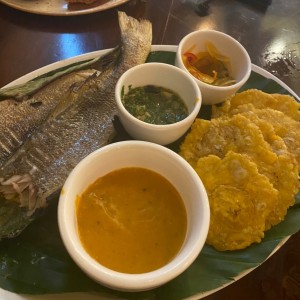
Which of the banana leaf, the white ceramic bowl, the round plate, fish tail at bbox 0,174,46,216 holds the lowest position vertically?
the banana leaf

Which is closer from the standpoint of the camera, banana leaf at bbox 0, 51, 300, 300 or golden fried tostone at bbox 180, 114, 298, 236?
banana leaf at bbox 0, 51, 300, 300

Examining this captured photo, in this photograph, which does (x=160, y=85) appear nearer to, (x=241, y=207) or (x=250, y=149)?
(x=250, y=149)

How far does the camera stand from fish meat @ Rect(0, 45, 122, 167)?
1848 mm

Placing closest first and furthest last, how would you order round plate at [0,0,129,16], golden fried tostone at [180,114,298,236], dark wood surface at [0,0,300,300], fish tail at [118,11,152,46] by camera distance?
golden fried tostone at [180,114,298,236]
fish tail at [118,11,152,46]
dark wood surface at [0,0,300,300]
round plate at [0,0,129,16]

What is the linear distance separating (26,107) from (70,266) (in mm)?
879

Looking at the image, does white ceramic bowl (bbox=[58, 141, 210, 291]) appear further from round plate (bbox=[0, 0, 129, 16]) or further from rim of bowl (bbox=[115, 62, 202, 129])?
round plate (bbox=[0, 0, 129, 16])

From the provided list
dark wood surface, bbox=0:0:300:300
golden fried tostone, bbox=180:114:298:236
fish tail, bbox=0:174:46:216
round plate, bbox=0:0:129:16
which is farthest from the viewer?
round plate, bbox=0:0:129:16

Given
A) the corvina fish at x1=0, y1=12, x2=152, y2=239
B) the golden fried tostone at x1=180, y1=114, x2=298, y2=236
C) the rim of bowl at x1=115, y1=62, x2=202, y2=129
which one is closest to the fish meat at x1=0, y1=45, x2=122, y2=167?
the corvina fish at x1=0, y1=12, x2=152, y2=239

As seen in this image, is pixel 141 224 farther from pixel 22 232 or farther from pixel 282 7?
pixel 282 7

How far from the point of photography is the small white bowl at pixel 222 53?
2.09 m

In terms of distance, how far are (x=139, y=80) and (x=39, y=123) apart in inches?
23.6

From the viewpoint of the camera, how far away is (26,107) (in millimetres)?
1943

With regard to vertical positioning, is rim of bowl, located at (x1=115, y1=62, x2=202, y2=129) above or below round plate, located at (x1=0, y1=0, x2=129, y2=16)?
above

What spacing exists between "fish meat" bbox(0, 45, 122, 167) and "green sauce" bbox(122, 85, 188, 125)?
324 mm
